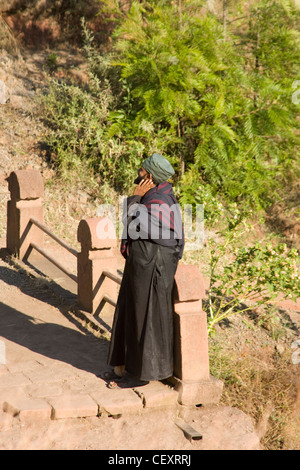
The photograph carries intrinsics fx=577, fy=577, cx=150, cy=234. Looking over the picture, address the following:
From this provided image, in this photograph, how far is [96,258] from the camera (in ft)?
21.7

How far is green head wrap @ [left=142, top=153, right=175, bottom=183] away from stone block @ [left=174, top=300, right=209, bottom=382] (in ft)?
3.46

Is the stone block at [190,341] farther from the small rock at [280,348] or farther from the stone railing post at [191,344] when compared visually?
A: the small rock at [280,348]

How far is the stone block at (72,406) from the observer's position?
442cm

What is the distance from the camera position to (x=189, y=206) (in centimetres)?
1101

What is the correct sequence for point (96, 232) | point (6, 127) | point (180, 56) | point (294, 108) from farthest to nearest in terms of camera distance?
1. point (6, 127)
2. point (294, 108)
3. point (180, 56)
4. point (96, 232)

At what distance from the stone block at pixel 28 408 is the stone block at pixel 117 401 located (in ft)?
1.40

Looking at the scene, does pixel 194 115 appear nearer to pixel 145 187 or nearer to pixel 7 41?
pixel 7 41

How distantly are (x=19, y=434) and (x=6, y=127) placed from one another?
9.00 meters

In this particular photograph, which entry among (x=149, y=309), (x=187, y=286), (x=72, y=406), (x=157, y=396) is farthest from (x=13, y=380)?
(x=187, y=286)

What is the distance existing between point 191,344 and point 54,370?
132 cm

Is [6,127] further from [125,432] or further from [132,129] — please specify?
[125,432]

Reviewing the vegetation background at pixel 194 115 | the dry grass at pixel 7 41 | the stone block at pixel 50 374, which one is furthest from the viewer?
the dry grass at pixel 7 41

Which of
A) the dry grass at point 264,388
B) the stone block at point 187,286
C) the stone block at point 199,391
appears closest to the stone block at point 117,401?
the stone block at point 199,391

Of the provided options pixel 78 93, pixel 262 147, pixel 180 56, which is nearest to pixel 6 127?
pixel 78 93
